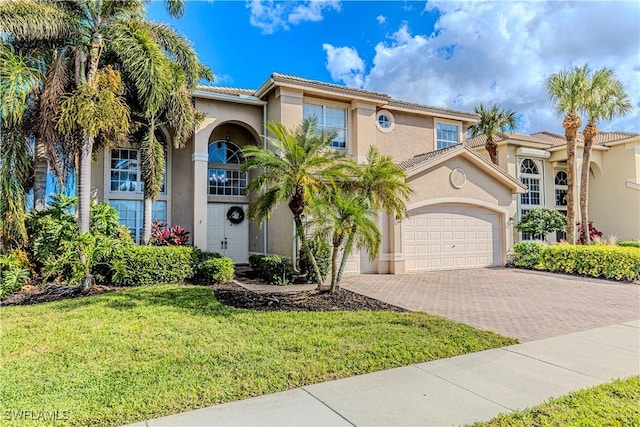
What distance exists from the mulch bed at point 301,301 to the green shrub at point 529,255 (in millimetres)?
10538

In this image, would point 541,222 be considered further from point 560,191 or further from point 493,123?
point 560,191

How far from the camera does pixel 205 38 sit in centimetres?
1434

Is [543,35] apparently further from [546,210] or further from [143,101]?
[143,101]

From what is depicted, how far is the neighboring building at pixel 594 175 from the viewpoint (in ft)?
78.0

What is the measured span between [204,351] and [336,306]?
13.2 ft

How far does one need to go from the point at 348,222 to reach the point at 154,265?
7.01 meters

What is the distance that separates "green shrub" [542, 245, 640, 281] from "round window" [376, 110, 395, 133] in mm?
9114

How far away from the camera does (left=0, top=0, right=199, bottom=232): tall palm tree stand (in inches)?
417

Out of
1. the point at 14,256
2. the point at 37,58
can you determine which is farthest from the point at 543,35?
the point at 14,256

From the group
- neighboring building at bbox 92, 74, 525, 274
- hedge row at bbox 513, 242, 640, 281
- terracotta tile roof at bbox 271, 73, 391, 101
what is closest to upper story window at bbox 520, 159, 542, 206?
neighboring building at bbox 92, 74, 525, 274

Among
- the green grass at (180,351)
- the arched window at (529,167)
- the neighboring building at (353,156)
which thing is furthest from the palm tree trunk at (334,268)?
the arched window at (529,167)

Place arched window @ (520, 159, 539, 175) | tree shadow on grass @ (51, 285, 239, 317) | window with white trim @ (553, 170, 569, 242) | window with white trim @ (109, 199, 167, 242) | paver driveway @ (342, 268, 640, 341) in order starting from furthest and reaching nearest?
window with white trim @ (553, 170, 569, 242) < arched window @ (520, 159, 539, 175) < window with white trim @ (109, 199, 167, 242) < tree shadow on grass @ (51, 285, 239, 317) < paver driveway @ (342, 268, 640, 341)

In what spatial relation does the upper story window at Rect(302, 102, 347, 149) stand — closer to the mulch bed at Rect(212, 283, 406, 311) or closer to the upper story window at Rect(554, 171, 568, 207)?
the mulch bed at Rect(212, 283, 406, 311)

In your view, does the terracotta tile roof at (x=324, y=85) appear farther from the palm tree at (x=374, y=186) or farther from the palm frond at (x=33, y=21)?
the palm frond at (x=33, y=21)
